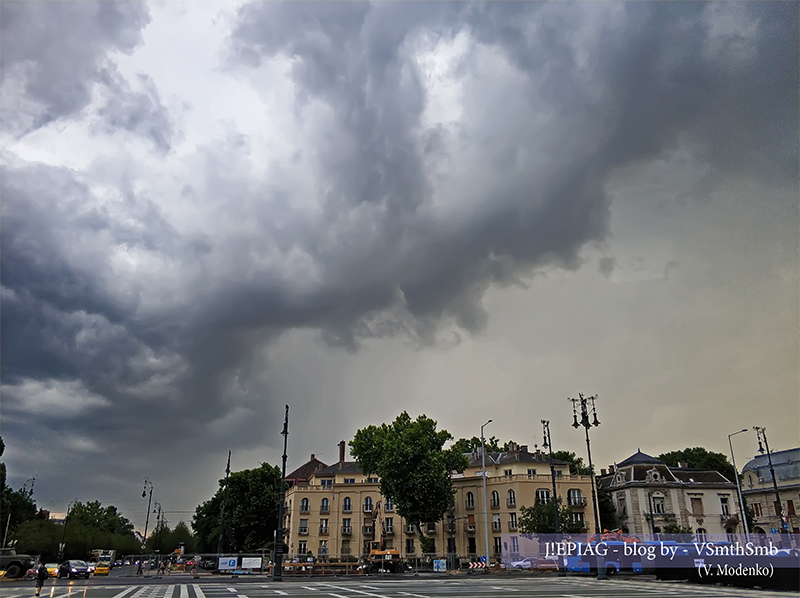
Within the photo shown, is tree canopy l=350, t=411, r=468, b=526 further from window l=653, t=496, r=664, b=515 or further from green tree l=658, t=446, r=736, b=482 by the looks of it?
green tree l=658, t=446, r=736, b=482

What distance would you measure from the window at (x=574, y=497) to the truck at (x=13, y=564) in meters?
53.0

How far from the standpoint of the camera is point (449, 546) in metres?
73.4

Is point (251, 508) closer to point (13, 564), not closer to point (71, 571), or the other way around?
point (71, 571)

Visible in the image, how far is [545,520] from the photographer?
6103cm

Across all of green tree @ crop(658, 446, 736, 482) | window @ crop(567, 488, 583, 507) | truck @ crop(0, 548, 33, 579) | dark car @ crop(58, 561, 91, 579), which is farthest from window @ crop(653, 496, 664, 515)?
truck @ crop(0, 548, 33, 579)

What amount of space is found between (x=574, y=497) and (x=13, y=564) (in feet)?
180

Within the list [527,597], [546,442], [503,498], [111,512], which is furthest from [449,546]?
[111,512]

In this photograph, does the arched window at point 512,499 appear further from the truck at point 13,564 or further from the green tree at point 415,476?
the truck at point 13,564

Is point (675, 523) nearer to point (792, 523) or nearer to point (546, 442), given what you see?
point (792, 523)

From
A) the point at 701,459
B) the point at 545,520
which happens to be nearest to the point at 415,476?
the point at 545,520

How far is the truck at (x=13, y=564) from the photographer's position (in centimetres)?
3997

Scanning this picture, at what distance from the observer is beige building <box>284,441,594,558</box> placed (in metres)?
68.6

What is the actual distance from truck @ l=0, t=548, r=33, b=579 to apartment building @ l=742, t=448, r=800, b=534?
3144 inches

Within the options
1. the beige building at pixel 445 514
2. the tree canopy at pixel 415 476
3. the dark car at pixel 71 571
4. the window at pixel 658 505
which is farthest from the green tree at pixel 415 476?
the dark car at pixel 71 571
